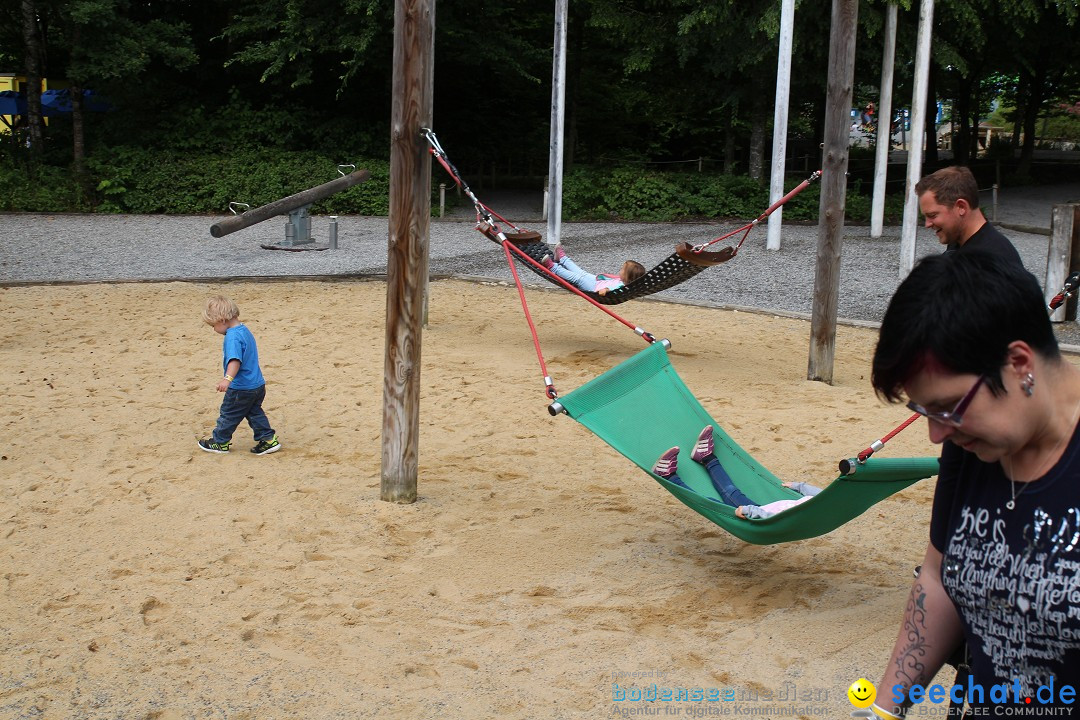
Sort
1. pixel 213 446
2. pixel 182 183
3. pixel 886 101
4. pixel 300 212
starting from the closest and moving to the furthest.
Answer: pixel 213 446
pixel 300 212
pixel 886 101
pixel 182 183

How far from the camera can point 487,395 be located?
22.5 feet

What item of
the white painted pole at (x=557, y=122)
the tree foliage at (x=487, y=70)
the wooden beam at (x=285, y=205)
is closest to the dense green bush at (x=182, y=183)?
the tree foliage at (x=487, y=70)

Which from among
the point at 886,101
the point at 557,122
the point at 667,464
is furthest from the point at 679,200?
the point at 667,464

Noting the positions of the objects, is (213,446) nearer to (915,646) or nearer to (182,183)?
(915,646)

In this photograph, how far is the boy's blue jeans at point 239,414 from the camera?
5.64m

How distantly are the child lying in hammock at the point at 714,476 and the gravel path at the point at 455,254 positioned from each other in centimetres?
558

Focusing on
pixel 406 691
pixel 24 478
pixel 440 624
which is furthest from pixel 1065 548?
pixel 24 478

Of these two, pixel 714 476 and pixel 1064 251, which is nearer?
pixel 714 476

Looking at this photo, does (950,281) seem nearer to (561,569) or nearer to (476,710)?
(476,710)

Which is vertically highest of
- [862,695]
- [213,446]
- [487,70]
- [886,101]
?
[487,70]

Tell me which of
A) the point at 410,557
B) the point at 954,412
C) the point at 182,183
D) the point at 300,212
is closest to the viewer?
the point at 954,412

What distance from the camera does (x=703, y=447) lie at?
4559 mm

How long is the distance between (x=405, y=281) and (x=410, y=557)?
1337 mm

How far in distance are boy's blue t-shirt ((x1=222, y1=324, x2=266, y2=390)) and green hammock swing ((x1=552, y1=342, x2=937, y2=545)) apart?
6.59 feet
